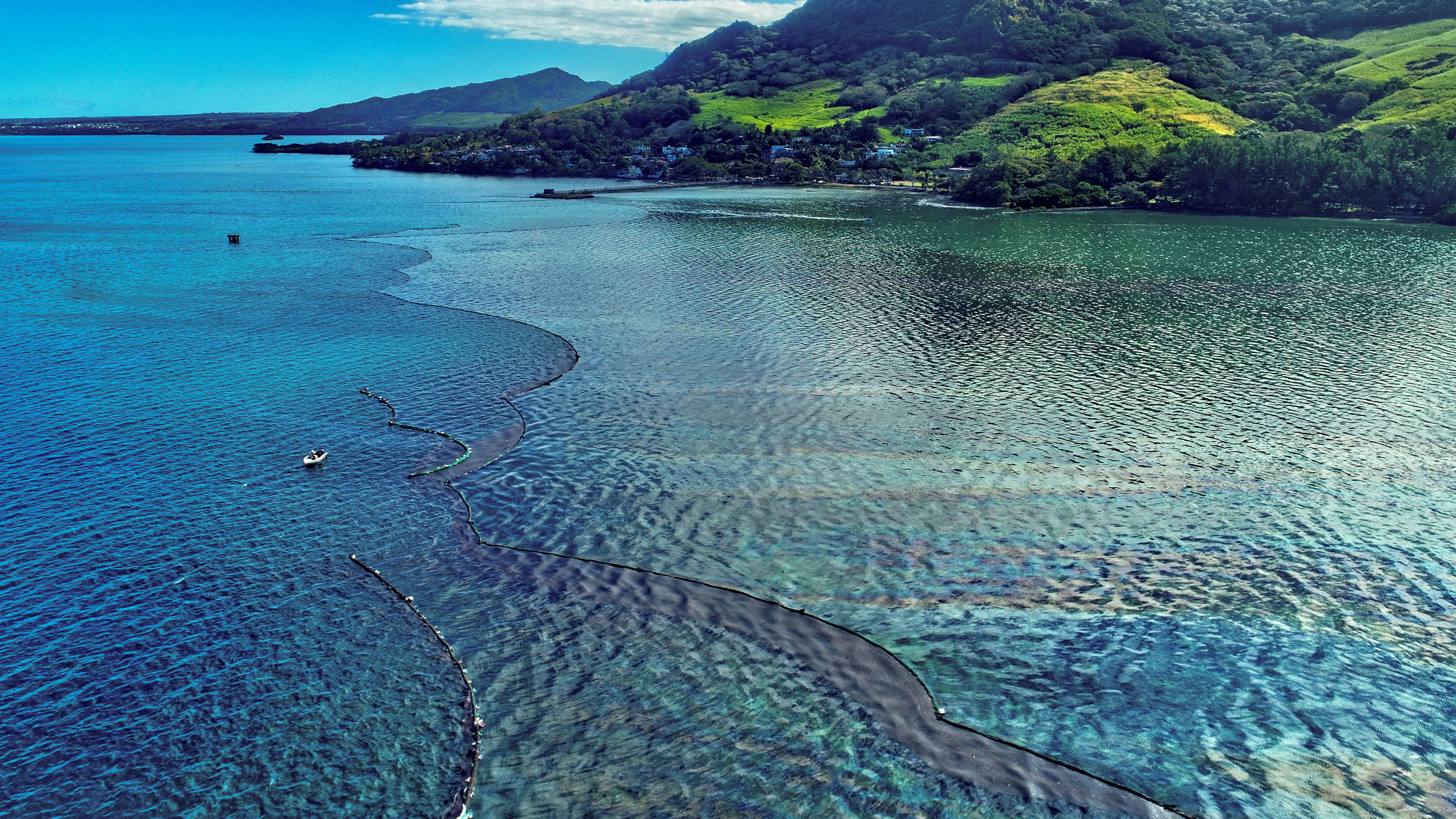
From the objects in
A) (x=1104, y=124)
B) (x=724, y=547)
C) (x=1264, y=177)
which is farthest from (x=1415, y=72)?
(x=724, y=547)

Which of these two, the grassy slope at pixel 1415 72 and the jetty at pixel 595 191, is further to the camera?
the jetty at pixel 595 191

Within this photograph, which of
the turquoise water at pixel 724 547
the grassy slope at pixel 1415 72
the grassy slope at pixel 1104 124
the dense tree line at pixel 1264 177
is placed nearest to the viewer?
the turquoise water at pixel 724 547

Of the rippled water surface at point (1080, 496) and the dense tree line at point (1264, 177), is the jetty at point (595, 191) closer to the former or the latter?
the dense tree line at point (1264, 177)

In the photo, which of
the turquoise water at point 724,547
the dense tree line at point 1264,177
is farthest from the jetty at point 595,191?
the turquoise water at point 724,547

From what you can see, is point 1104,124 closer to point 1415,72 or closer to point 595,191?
point 1415,72

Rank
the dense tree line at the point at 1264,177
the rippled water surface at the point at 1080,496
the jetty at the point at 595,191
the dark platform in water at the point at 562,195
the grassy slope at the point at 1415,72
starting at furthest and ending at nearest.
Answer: the jetty at the point at 595,191 < the dark platform in water at the point at 562,195 < the grassy slope at the point at 1415,72 < the dense tree line at the point at 1264,177 < the rippled water surface at the point at 1080,496

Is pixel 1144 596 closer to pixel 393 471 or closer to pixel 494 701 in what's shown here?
pixel 494 701

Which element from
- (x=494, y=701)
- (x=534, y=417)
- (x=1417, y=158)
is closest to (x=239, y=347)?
(x=534, y=417)
